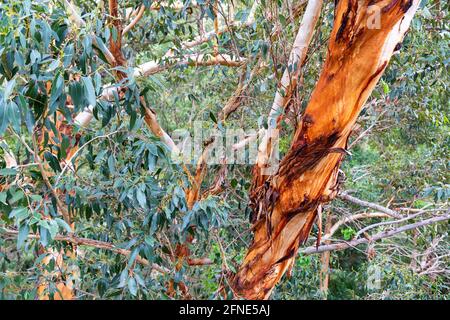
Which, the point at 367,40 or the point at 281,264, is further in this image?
the point at 281,264

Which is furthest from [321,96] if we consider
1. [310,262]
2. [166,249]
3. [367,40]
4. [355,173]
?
[355,173]

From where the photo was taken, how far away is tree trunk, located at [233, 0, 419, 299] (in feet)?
5.73

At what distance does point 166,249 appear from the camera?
8.84 feet

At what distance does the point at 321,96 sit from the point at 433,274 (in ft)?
8.88

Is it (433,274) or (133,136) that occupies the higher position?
(133,136)

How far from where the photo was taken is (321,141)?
2.00 m

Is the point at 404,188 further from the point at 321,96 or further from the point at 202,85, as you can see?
the point at 321,96

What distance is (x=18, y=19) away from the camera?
5.13 feet

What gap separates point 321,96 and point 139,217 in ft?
4.40

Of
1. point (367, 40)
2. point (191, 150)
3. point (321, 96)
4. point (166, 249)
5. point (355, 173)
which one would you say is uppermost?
point (367, 40)

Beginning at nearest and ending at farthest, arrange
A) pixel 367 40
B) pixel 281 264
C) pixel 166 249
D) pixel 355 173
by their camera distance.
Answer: pixel 367 40 → pixel 281 264 → pixel 166 249 → pixel 355 173

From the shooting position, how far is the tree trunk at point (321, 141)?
1.75 meters

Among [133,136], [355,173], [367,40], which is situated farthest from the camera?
[355,173]

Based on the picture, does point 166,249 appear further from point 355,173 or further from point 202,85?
point 355,173
